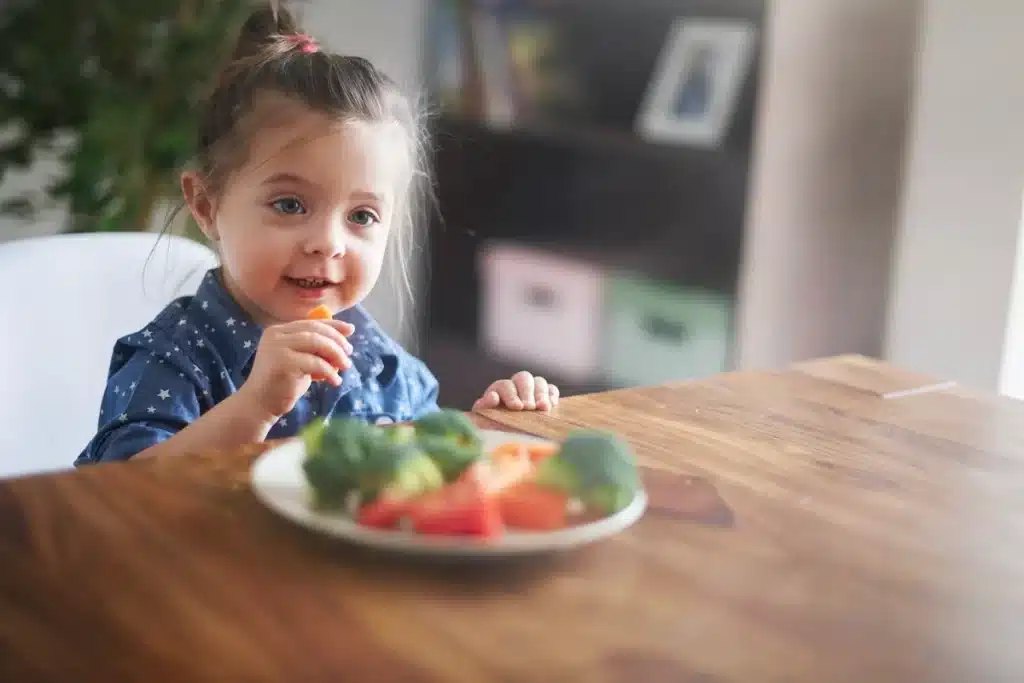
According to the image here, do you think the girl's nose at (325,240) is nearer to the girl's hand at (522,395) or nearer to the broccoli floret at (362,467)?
the girl's hand at (522,395)

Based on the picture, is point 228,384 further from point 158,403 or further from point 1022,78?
point 1022,78

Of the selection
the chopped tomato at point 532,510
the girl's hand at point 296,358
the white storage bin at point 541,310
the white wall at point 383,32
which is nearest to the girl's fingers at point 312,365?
the girl's hand at point 296,358

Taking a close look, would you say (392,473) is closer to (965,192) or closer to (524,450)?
(524,450)

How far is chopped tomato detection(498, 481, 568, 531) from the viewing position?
0.63 m

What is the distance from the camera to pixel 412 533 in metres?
0.60

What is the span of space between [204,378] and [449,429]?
0.44 m

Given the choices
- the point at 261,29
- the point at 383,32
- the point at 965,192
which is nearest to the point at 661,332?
the point at 965,192

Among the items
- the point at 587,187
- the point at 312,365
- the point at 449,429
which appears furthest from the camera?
the point at 587,187

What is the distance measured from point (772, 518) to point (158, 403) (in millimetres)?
565

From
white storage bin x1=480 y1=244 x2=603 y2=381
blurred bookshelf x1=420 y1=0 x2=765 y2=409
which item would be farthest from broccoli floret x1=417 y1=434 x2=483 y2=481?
white storage bin x1=480 y1=244 x2=603 y2=381

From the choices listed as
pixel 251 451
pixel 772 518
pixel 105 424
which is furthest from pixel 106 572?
pixel 105 424

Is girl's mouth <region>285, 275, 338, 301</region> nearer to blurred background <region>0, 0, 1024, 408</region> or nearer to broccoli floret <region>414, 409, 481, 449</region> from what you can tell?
broccoli floret <region>414, 409, 481, 449</region>

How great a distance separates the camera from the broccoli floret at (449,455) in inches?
25.6

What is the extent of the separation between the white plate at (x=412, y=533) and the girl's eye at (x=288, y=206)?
1.43ft
